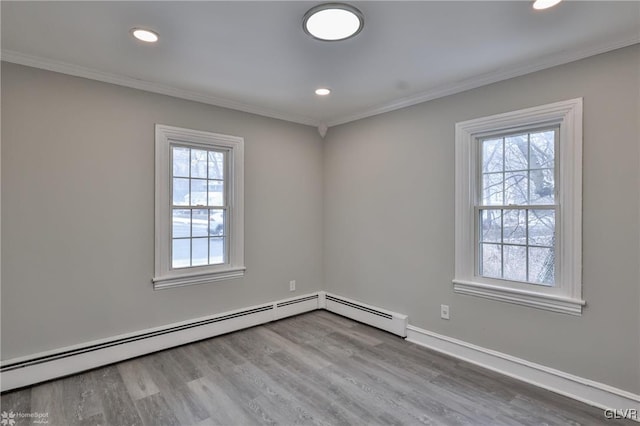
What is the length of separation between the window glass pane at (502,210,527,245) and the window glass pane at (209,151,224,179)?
290 centimetres

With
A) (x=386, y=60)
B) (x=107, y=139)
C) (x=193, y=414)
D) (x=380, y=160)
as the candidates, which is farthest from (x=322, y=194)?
(x=193, y=414)

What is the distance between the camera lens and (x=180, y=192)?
339 centimetres

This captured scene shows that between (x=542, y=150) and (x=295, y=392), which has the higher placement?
(x=542, y=150)

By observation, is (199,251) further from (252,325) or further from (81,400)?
(81,400)

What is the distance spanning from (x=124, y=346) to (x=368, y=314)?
2513 millimetres

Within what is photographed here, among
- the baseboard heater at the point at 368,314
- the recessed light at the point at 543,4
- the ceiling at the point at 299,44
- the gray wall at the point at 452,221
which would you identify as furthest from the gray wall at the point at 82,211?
the recessed light at the point at 543,4

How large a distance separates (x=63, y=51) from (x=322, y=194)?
3026 mm

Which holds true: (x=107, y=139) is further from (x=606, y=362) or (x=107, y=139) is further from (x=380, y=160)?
(x=606, y=362)

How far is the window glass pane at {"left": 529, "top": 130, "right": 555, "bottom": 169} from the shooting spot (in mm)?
2621

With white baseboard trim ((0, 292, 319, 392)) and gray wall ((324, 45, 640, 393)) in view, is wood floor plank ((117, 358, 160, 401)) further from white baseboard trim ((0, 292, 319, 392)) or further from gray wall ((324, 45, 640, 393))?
gray wall ((324, 45, 640, 393))

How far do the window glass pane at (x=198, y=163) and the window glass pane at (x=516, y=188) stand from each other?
2.97 meters

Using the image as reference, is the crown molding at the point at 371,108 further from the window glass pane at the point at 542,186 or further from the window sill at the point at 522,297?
the window sill at the point at 522,297

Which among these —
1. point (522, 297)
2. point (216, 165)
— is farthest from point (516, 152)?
point (216, 165)

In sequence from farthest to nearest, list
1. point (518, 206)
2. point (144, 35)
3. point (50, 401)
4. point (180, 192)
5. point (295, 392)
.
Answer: point (180, 192) → point (518, 206) → point (295, 392) → point (50, 401) → point (144, 35)
